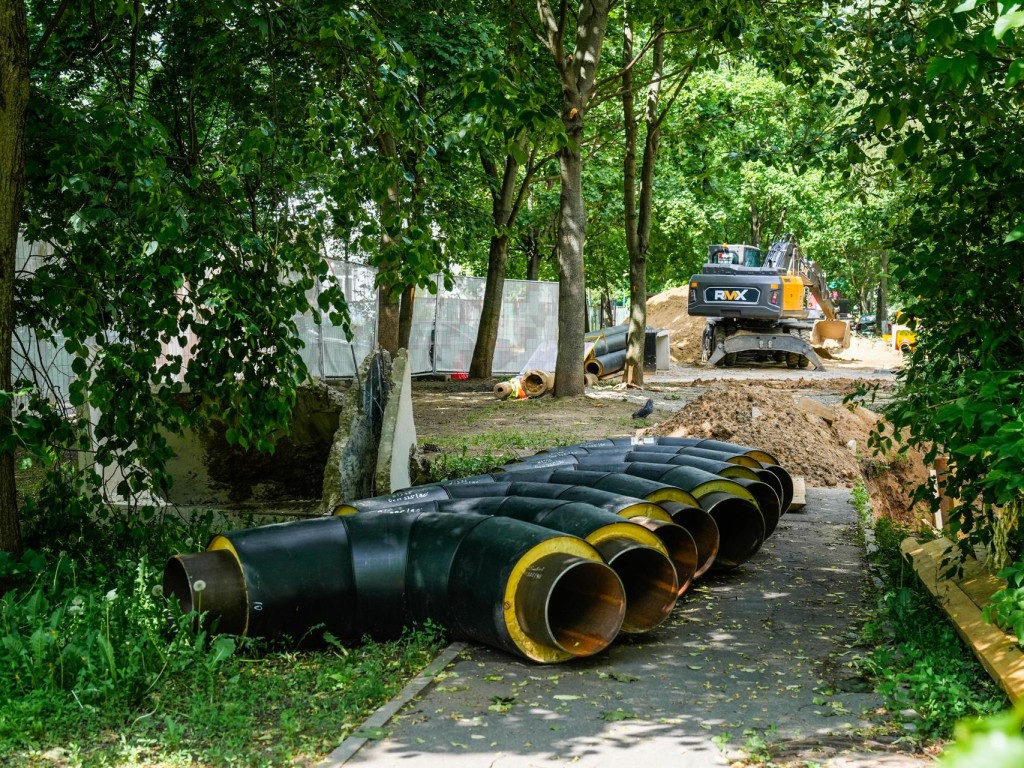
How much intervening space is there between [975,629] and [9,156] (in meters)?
5.82

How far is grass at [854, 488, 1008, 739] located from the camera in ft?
14.9

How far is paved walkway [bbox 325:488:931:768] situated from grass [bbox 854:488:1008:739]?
15cm

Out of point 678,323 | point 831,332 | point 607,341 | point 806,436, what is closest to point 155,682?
point 806,436

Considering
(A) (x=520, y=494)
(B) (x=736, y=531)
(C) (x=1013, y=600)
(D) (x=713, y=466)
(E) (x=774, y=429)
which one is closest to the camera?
(C) (x=1013, y=600)

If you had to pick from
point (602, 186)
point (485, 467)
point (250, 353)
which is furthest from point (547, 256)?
point (250, 353)

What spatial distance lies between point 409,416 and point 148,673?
5.83 meters

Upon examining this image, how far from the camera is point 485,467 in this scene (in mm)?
10891

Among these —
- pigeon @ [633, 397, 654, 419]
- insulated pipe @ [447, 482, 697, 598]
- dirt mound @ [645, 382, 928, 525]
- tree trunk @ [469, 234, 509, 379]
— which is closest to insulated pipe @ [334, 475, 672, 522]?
insulated pipe @ [447, 482, 697, 598]

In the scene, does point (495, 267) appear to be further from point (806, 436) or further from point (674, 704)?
point (674, 704)

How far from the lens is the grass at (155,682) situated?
4.22 meters

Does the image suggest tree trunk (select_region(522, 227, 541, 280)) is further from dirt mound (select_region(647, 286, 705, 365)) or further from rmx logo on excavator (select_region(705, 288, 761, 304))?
rmx logo on excavator (select_region(705, 288, 761, 304))

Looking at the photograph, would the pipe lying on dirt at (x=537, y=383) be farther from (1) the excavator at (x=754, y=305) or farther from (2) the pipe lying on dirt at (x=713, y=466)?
(2) the pipe lying on dirt at (x=713, y=466)

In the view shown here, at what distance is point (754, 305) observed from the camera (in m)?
28.5

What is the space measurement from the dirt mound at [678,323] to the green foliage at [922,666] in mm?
27669
